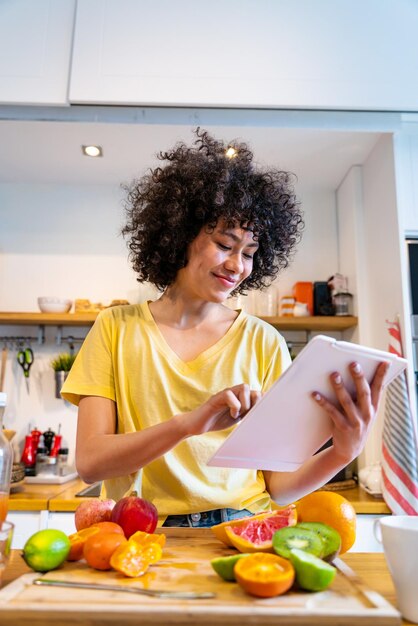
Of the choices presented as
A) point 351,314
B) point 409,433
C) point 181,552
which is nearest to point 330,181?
point 351,314

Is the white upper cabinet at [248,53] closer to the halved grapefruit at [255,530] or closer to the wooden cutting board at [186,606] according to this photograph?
the halved grapefruit at [255,530]

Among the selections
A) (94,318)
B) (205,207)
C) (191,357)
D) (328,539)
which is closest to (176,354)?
(191,357)

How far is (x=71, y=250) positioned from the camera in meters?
2.72

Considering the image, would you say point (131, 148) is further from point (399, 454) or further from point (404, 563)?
point (404, 563)

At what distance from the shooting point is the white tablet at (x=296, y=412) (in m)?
0.68

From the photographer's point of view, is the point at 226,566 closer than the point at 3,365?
Yes

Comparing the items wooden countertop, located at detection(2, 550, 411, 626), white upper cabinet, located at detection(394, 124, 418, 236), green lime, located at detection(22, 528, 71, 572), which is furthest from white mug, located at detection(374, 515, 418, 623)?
white upper cabinet, located at detection(394, 124, 418, 236)

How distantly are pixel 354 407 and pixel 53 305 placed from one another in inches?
77.1

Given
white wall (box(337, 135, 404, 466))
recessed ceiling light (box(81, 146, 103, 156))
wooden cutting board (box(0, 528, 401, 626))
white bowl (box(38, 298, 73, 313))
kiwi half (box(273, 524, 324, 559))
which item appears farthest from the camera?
white bowl (box(38, 298, 73, 313))

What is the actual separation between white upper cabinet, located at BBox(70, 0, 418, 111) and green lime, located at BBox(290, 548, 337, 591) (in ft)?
5.89

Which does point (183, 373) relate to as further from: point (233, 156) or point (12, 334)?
point (12, 334)

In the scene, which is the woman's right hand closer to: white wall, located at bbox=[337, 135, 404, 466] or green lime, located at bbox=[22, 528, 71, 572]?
green lime, located at bbox=[22, 528, 71, 572]

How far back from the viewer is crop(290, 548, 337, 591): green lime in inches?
21.4

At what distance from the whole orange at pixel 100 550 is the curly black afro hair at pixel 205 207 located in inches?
26.8
